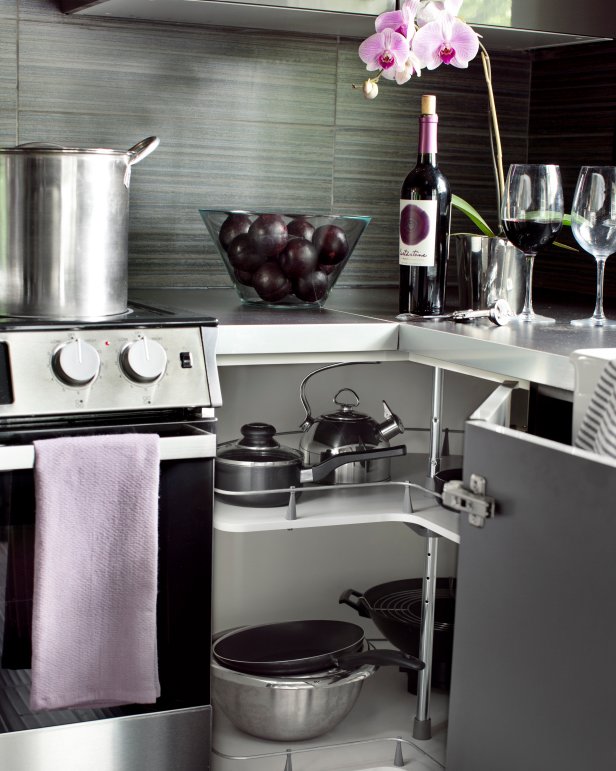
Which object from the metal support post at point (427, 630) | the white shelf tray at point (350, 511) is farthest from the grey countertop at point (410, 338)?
the metal support post at point (427, 630)

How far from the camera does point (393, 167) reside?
222 cm

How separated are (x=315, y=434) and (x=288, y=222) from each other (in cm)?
38

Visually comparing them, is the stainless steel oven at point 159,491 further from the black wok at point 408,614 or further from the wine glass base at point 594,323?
the wine glass base at point 594,323

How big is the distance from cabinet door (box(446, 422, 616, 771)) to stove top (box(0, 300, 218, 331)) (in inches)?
20.2

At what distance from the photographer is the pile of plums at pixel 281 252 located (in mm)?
1729

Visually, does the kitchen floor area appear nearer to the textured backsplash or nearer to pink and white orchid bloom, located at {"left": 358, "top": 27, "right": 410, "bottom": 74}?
the textured backsplash

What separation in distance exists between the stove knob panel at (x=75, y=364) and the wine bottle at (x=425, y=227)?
55cm

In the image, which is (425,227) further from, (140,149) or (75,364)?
(75,364)

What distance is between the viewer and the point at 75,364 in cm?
138

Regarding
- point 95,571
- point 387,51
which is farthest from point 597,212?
point 95,571

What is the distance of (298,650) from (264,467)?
0.44m

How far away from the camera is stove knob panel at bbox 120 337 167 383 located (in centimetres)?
142

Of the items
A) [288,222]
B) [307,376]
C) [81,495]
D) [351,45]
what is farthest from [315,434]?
[351,45]

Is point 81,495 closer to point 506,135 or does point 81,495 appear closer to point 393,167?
A: point 393,167
